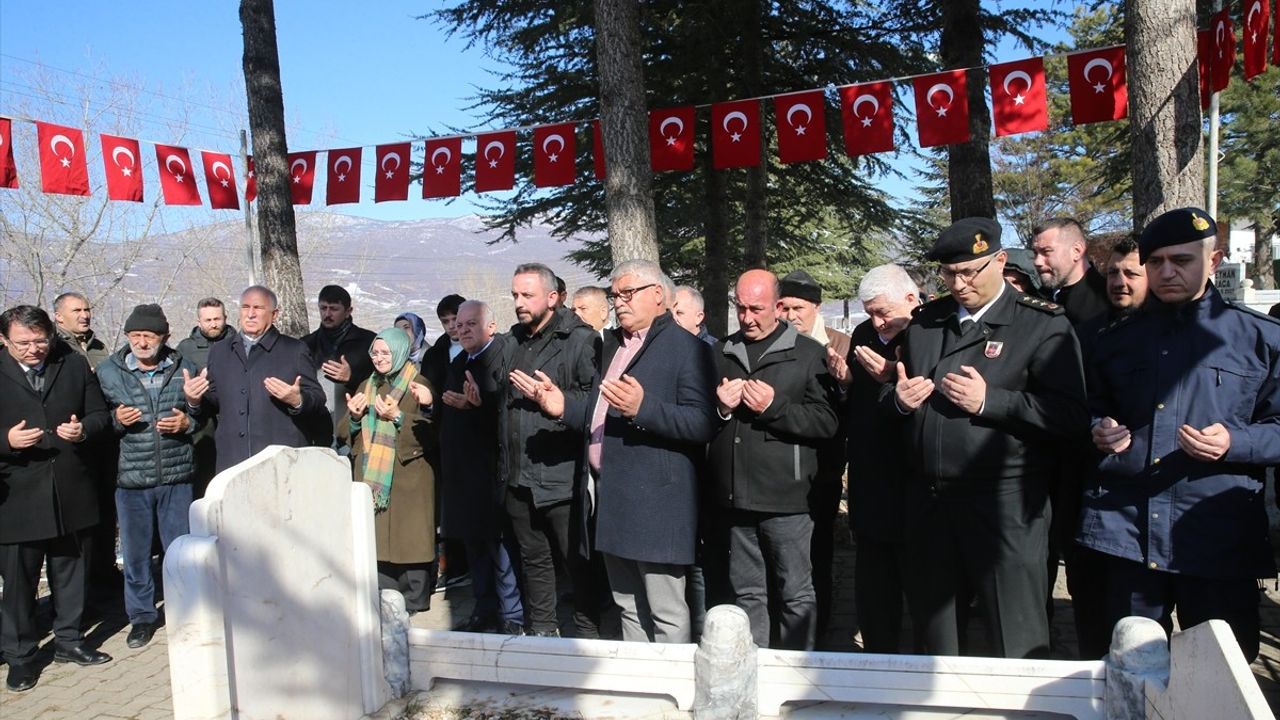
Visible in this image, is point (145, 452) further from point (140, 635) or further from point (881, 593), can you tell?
point (881, 593)

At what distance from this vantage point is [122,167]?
11.0 m

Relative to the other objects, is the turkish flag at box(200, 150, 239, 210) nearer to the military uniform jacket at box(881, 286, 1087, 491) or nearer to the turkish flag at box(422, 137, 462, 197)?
the turkish flag at box(422, 137, 462, 197)

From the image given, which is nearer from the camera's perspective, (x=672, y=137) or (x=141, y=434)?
(x=141, y=434)

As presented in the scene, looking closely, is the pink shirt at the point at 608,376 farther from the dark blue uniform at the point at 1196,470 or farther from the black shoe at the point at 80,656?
the black shoe at the point at 80,656

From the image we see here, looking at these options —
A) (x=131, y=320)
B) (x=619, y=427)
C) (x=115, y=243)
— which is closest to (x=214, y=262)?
(x=115, y=243)

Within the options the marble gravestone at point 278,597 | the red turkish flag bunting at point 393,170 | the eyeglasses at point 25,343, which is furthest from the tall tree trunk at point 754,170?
the marble gravestone at point 278,597

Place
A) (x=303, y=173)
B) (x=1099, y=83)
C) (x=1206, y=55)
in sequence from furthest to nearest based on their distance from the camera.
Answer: (x=303, y=173) < (x=1099, y=83) < (x=1206, y=55)

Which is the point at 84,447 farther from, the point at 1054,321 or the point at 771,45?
the point at 771,45

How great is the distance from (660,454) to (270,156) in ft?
24.2

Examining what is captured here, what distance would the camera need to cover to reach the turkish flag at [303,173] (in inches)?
493

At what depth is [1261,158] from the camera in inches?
1069

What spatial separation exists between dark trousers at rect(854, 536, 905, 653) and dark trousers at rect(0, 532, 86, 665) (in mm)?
4590

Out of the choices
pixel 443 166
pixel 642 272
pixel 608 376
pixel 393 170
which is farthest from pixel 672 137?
pixel 608 376

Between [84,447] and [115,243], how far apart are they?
71.7 ft
